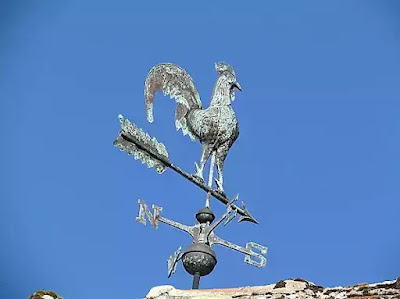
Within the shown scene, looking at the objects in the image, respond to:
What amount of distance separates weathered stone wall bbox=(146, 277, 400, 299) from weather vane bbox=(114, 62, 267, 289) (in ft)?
4.85

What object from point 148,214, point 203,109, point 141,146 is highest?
point 203,109

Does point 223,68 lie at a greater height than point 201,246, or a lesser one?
greater

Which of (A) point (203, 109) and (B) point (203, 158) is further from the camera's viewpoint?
(A) point (203, 109)

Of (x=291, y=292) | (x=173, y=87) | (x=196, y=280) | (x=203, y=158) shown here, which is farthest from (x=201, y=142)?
(x=291, y=292)

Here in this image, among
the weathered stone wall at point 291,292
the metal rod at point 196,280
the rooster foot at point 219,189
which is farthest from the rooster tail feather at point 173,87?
the weathered stone wall at point 291,292

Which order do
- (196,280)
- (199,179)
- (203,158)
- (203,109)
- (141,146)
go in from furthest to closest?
(203,109)
(203,158)
(199,179)
(141,146)
(196,280)

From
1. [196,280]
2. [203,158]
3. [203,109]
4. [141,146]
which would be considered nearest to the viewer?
[196,280]

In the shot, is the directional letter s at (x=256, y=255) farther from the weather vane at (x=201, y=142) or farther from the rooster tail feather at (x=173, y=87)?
the rooster tail feather at (x=173, y=87)

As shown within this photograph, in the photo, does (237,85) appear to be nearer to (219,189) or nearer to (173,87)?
(173,87)

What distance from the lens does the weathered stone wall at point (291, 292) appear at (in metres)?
5.35

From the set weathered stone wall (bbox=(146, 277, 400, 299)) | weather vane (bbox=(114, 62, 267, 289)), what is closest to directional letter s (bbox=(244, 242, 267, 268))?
weather vane (bbox=(114, 62, 267, 289))

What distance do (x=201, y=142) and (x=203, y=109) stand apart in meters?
0.80

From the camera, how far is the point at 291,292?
18.6 feet

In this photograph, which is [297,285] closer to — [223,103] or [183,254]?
[183,254]
